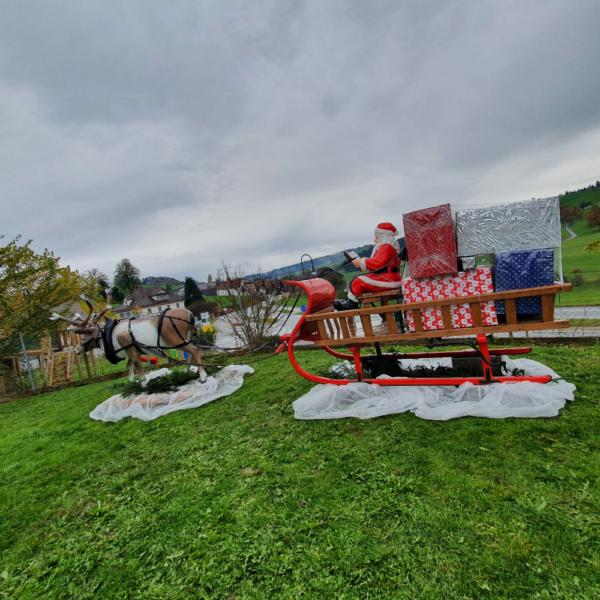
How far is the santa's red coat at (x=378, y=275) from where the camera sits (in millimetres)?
3781

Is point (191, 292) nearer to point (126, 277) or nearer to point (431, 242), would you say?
point (126, 277)

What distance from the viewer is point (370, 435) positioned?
306cm

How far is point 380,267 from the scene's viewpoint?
378 centimetres

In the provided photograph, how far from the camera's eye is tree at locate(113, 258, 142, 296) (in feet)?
171

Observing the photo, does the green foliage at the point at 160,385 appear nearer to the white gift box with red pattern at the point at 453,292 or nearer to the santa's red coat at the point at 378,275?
the santa's red coat at the point at 378,275

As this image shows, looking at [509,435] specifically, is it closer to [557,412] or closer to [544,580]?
[557,412]

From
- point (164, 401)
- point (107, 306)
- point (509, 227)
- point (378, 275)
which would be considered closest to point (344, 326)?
point (378, 275)

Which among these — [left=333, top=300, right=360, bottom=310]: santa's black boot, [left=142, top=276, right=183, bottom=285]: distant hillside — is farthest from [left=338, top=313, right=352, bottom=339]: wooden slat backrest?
[left=142, top=276, right=183, bottom=285]: distant hillside

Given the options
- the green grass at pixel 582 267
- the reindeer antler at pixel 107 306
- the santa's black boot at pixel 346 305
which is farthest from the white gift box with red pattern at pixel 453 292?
the reindeer antler at pixel 107 306

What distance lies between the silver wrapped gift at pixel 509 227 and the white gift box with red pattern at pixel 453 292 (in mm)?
272

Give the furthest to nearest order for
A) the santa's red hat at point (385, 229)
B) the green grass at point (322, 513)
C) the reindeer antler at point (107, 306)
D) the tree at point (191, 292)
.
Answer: the tree at point (191, 292), the reindeer antler at point (107, 306), the santa's red hat at point (385, 229), the green grass at point (322, 513)

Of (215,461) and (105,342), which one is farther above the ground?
(105,342)

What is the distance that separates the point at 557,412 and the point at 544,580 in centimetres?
191

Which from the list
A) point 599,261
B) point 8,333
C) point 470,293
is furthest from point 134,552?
point 599,261
